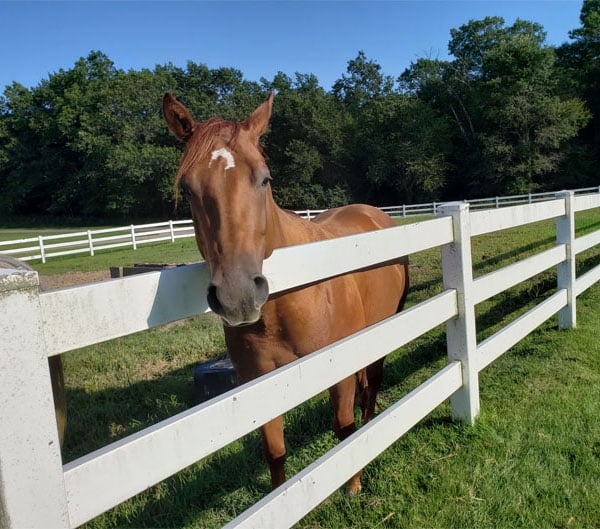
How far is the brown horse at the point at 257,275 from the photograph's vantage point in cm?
159

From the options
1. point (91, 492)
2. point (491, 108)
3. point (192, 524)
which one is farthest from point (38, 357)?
point (491, 108)

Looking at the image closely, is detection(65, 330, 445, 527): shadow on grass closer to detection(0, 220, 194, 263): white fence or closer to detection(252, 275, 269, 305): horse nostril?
detection(252, 275, 269, 305): horse nostril

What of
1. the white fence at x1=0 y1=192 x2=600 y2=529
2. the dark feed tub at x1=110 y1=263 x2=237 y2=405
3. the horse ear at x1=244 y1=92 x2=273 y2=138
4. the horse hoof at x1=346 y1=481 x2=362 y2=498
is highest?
the horse ear at x1=244 y1=92 x2=273 y2=138

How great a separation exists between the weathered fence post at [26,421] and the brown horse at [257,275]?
57 cm

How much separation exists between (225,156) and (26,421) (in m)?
1.15

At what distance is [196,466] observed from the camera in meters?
3.09

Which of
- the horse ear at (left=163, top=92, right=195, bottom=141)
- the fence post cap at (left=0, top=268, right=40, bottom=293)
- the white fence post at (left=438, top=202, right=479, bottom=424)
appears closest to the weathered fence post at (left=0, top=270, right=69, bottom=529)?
the fence post cap at (left=0, top=268, right=40, bottom=293)

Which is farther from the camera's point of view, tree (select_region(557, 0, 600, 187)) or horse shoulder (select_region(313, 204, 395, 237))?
tree (select_region(557, 0, 600, 187))

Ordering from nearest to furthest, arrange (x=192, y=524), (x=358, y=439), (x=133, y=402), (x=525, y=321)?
(x=358, y=439) → (x=192, y=524) → (x=525, y=321) → (x=133, y=402)

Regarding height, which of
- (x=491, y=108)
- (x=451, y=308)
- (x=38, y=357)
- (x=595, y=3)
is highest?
(x=595, y=3)

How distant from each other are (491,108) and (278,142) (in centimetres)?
1892

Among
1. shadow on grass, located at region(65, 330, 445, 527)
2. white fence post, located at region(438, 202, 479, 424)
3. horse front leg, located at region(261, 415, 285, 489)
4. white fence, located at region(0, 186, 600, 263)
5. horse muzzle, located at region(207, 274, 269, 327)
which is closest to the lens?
horse muzzle, located at region(207, 274, 269, 327)

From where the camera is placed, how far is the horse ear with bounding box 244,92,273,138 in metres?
2.16

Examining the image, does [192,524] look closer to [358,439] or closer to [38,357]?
[358,439]
